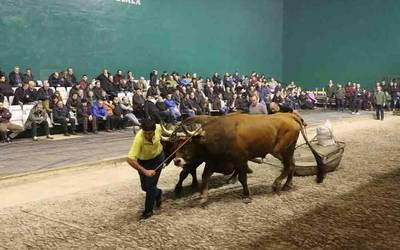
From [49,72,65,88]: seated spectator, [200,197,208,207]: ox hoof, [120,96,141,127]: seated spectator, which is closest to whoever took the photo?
[200,197,208,207]: ox hoof

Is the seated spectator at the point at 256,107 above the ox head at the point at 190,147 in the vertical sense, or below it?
above

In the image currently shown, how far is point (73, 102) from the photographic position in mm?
16562

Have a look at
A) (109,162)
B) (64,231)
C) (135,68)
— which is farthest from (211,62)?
(64,231)

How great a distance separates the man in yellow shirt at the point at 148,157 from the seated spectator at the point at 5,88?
10.6 metres

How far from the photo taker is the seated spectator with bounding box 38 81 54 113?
1570 centimetres

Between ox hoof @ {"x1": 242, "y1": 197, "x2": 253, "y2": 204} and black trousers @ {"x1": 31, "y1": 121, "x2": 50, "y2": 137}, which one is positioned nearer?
ox hoof @ {"x1": 242, "y1": 197, "x2": 253, "y2": 204}

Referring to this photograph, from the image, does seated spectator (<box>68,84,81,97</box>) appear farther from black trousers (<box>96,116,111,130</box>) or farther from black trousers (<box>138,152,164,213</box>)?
black trousers (<box>138,152,164,213</box>)

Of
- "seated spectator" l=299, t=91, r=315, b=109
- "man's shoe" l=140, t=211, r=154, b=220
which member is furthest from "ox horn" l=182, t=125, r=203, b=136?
"seated spectator" l=299, t=91, r=315, b=109

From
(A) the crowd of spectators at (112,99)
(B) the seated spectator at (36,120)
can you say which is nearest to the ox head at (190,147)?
(A) the crowd of spectators at (112,99)

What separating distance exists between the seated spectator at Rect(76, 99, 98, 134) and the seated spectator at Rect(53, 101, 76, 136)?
1.06 feet

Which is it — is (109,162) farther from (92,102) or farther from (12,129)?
(92,102)

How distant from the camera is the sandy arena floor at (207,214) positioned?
570 cm

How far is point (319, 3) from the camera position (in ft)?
107

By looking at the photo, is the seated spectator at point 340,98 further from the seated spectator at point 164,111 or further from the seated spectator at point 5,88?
the seated spectator at point 5,88
